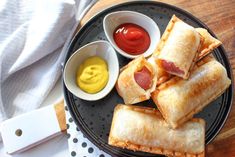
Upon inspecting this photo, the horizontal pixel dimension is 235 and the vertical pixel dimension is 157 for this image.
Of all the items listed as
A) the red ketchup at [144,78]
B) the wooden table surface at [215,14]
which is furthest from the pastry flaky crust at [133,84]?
the wooden table surface at [215,14]

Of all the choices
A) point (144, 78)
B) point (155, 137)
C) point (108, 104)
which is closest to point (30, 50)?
point (108, 104)

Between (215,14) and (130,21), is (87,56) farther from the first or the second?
(215,14)

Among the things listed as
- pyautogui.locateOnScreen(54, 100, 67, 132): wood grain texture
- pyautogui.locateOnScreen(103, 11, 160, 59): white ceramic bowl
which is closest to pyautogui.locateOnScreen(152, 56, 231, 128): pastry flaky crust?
pyautogui.locateOnScreen(103, 11, 160, 59): white ceramic bowl

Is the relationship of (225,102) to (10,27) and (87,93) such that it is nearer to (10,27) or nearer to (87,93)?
(87,93)

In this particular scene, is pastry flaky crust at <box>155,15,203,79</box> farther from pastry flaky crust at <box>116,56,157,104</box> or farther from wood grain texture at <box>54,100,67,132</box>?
wood grain texture at <box>54,100,67,132</box>

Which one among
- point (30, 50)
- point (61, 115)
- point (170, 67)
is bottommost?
point (61, 115)

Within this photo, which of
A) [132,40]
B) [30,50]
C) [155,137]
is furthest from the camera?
[30,50]

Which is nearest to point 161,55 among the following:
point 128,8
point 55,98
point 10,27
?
point 128,8
